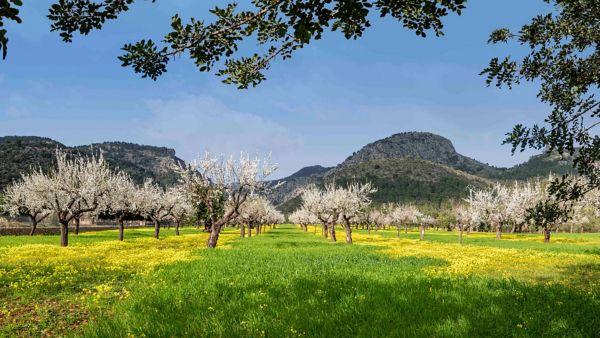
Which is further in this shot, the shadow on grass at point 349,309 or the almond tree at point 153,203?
the almond tree at point 153,203

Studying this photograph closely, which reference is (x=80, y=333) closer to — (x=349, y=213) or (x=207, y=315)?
(x=207, y=315)

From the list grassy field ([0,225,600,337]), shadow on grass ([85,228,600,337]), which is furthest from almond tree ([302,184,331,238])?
shadow on grass ([85,228,600,337])

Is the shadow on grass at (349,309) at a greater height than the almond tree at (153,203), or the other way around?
the almond tree at (153,203)

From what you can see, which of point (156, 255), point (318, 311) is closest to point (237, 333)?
point (318, 311)

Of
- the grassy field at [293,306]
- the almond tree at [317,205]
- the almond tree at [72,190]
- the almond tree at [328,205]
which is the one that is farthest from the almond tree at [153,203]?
the grassy field at [293,306]

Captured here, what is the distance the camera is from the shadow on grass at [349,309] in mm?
8703

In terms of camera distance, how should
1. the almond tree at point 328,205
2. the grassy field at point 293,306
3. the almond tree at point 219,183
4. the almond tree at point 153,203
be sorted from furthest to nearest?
1. the almond tree at point 153,203
2. the almond tree at point 328,205
3. the almond tree at point 219,183
4. the grassy field at point 293,306

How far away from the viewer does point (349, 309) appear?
34.0ft

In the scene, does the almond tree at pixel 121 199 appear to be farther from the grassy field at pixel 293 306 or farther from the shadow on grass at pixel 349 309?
the shadow on grass at pixel 349 309

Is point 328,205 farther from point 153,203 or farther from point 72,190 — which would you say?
point 72,190

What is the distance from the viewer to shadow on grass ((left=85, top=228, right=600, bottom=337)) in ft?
28.6

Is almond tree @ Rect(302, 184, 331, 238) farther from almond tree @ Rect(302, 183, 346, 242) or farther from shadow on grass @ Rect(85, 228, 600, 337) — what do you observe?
shadow on grass @ Rect(85, 228, 600, 337)

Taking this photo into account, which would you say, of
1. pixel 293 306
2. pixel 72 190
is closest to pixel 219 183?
pixel 72 190

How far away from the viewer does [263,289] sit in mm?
13414
